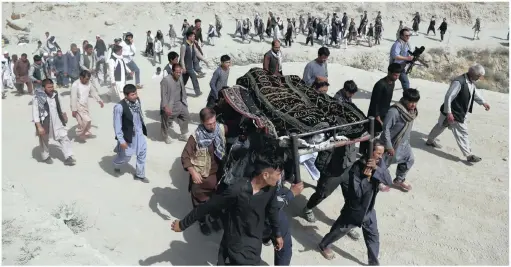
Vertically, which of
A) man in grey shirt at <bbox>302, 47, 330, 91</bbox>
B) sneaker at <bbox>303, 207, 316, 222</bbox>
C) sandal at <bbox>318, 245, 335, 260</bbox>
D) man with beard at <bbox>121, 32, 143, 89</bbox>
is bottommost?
sandal at <bbox>318, 245, 335, 260</bbox>

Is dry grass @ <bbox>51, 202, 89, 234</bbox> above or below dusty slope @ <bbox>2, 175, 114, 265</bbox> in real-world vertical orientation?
below

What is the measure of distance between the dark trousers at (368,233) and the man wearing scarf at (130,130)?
119 inches

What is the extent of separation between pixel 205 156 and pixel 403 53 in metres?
5.90

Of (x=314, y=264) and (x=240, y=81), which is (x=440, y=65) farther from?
(x=314, y=264)

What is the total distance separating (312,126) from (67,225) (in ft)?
10.1

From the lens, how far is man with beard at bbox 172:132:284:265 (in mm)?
3734

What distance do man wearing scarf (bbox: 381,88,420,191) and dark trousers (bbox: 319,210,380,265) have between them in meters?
1.47

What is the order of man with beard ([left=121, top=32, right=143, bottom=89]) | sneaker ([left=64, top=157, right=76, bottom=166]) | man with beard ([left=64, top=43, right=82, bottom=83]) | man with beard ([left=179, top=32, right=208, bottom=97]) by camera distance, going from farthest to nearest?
man with beard ([left=64, top=43, right=82, bottom=83]) → man with beard ([left=121, top=32, right=143, bottom=89]) → man with beard ([left=179, top=32, right=208, bottom=97]) → sneaker ([left=64, top=157, right=76, bottom=166])

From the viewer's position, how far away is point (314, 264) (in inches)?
209

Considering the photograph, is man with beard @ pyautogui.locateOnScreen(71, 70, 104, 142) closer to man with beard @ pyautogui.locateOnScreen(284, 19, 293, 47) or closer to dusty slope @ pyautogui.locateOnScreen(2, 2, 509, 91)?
dusty slope @ pyautogui.locateOnScreen(2, 2, 509, 91)

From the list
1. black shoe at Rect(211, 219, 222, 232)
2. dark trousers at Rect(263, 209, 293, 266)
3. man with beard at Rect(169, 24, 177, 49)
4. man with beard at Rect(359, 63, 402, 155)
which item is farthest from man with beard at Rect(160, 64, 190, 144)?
man with beard at Rect(169, 24, 177, 49)

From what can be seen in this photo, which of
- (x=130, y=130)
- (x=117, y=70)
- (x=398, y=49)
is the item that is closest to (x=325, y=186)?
(x=130, y=130)

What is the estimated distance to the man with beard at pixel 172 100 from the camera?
776 centimetres

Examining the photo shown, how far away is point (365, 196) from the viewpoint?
4801mm
